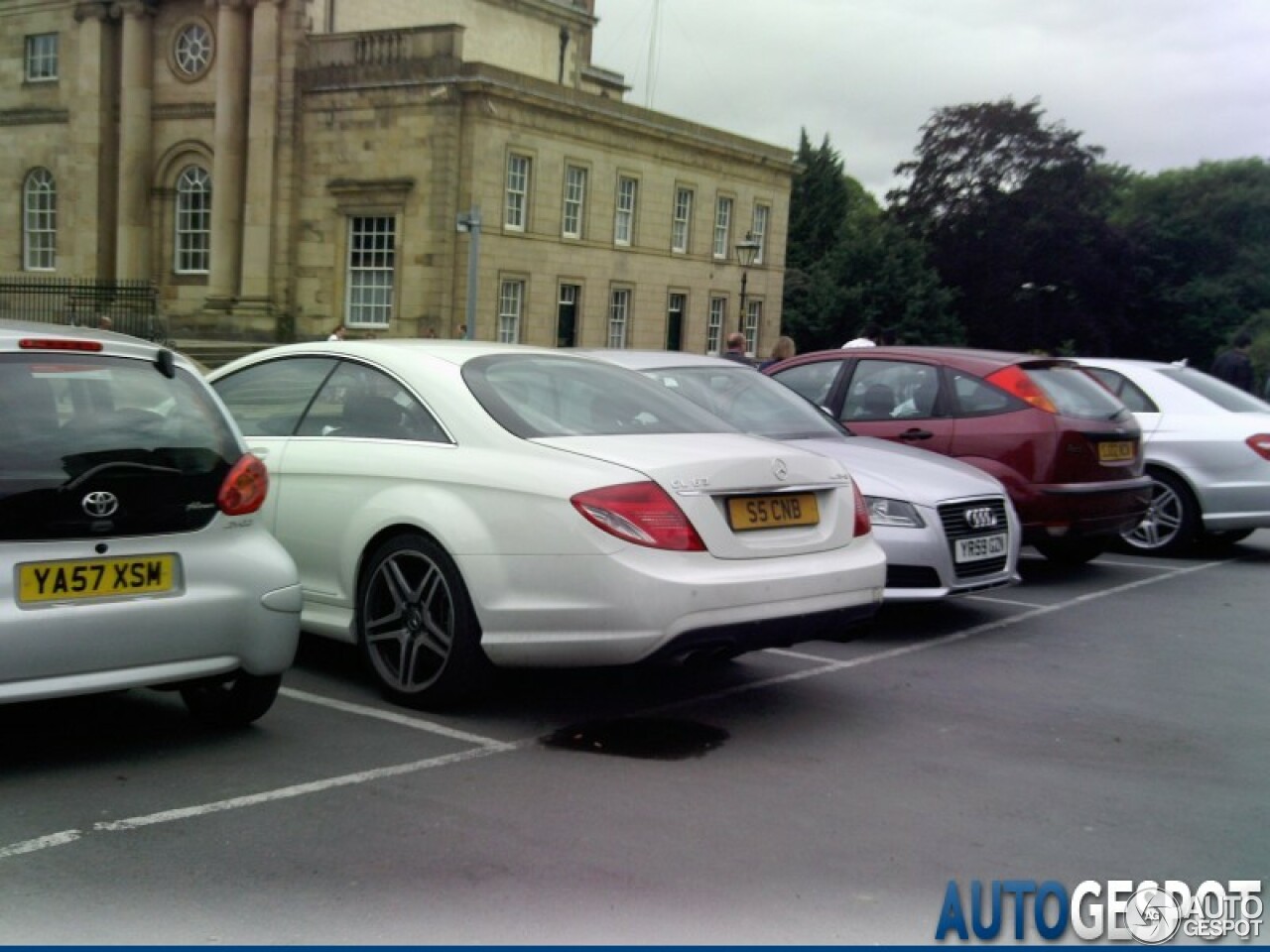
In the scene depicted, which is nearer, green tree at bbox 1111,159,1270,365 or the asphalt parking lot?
the asphalt parking lot

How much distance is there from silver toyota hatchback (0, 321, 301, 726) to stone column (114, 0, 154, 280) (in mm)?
45087

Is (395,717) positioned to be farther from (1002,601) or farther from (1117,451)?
(1117,451)

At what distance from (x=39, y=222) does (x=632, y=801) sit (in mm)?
52124

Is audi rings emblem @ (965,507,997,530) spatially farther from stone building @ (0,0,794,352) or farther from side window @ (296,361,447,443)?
stone building @ (0,0,794,352)

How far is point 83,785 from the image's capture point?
500cm

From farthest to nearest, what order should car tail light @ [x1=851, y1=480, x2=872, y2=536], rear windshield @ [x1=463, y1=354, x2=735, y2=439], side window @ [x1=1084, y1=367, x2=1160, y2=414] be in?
side window @ [x1=1084, y1=367, x2=1160, y2=414], car tail light @ [x1=851, y1=480, x2=872, y2=536], rear windshield @ [x1=463, y1=354, x2=735, y2=439]

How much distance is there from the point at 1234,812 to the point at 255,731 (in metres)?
3.82

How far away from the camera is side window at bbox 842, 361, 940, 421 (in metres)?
10.3

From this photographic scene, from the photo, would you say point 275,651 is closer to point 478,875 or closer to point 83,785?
point 83,785

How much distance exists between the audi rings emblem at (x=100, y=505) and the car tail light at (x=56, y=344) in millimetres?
626

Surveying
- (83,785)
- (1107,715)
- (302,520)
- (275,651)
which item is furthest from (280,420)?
(1107,715)

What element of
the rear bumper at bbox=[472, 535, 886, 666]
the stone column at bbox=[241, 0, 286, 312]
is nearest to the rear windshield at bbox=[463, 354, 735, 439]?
the rear bumper at bbox=[472, 535, 886, 666]

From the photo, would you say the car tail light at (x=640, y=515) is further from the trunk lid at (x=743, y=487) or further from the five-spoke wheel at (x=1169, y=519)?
the five-spoke wheel at (x=1169, y=519)


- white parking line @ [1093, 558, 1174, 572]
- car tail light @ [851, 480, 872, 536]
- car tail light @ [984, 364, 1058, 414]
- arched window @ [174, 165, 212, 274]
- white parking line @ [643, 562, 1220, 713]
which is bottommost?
white parking line @ [1093, 558, 1174, 572]
